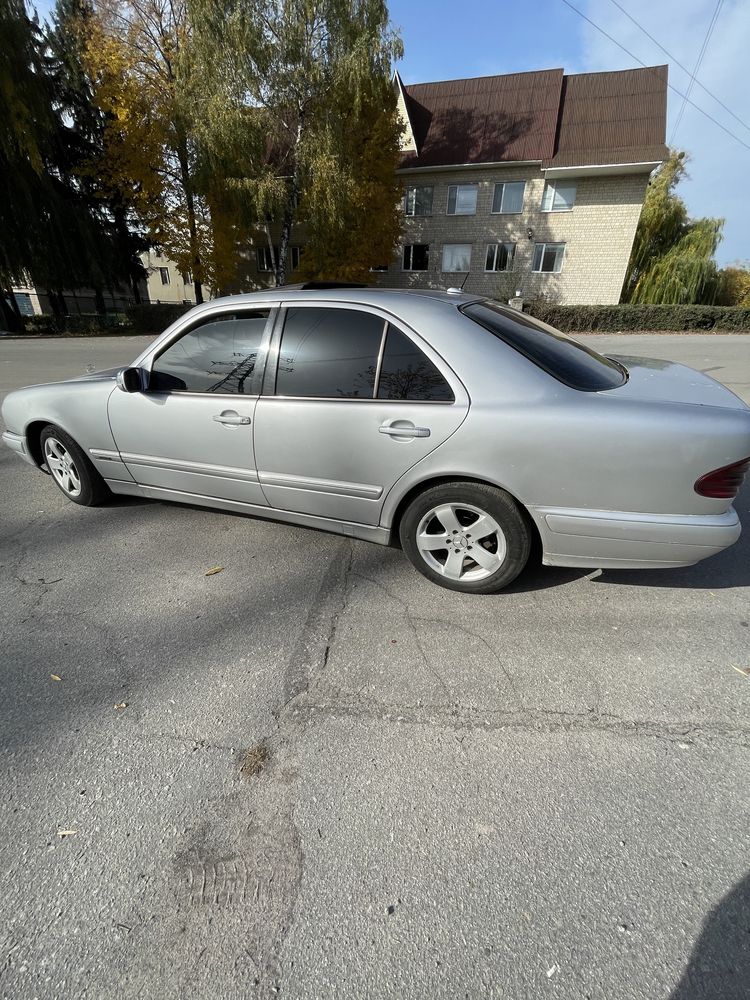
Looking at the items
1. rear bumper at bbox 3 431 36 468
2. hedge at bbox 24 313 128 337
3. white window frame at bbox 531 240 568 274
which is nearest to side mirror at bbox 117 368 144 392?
rear bumper at bbox 3 431 36 468

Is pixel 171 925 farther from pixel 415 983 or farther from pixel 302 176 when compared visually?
pixel 302 176

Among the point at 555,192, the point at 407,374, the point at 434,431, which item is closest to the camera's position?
the point at 434,431

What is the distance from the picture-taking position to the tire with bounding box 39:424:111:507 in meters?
3.74

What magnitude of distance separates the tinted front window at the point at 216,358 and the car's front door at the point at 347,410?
182 mm

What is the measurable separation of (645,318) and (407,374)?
20404 mm

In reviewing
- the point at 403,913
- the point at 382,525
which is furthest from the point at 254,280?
the point at 403,913

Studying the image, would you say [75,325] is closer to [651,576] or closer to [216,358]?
[216,358]

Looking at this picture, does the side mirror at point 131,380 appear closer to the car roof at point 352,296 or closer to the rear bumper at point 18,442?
the car roof at point 352,296

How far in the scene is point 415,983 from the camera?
1251 millimetres

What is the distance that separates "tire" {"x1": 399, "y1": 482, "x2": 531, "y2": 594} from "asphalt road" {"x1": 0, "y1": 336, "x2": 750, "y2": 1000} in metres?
0.14

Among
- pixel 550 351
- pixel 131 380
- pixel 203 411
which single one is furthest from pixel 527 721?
pixel 131 380

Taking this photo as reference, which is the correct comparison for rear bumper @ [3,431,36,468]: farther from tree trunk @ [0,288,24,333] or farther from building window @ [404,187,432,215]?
building window @ [404,187,432,215]

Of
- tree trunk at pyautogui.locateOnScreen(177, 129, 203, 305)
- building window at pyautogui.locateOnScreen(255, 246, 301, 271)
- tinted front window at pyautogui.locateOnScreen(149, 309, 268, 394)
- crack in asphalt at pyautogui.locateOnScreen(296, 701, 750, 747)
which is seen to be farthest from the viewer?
building window at pyautogui.locateOnScreen(255, 246, 301, 271)

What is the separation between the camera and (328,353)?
9.16ft
